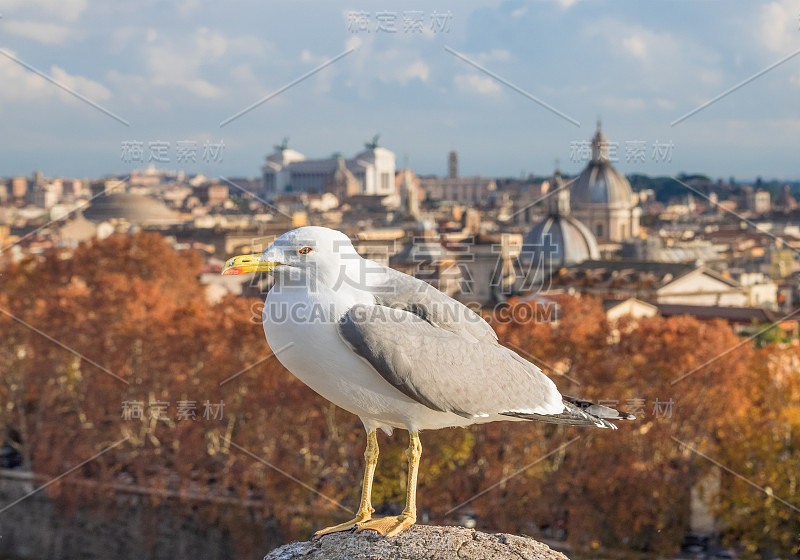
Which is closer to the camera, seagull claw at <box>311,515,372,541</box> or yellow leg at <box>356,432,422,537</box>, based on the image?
yellow leg at <box>356,432,422,537</box>

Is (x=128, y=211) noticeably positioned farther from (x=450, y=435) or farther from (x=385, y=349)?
(x=385, y=349)

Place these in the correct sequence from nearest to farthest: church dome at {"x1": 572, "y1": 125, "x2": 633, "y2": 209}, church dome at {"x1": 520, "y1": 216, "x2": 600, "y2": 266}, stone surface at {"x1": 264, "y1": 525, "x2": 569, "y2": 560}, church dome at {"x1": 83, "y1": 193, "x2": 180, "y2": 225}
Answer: stone surface at {"x1": 264, "y1": 525, "x2": 569, "y2": 560} → church dome at {"x1": 520, "y1": 216, "x2": 600, "y2": 266} → church dome at {"x1": 572, "y1": 125, "x2": 633, "y2": 209} → church dome at {"x1": 83, "y1": 193, "x2": 180, "y2": 225}

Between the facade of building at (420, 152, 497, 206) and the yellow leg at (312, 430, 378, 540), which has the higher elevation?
the facade of building at (420, 152, 497, 206)

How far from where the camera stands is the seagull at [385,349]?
16.8ft

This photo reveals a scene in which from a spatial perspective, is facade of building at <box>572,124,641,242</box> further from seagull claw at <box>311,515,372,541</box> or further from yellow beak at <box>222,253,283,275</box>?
yellow beak at <box>222,253,283,275</box>

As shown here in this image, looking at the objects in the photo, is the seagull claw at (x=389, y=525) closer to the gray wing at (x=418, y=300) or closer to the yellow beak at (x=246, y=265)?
the gray wing at (x=418, y=300)

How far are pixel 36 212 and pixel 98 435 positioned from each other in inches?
3486

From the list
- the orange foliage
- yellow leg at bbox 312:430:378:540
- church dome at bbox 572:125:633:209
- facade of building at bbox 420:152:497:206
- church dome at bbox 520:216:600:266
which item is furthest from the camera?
facade of building at bbox 420:152:497:206

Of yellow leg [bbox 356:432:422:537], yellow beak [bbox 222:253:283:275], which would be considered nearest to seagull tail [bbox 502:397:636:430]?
yellow leg [bbox 356:432:422:537]

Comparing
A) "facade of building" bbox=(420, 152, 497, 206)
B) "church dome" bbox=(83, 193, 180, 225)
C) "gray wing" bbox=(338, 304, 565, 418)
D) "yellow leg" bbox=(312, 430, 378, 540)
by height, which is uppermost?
"facade of building" bbox=(420, 152, 497, 206)

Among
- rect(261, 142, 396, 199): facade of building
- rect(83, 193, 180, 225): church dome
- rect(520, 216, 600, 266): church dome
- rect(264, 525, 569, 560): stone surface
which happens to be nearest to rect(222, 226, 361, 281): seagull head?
rect(264, 525, 569, 560): stone surface

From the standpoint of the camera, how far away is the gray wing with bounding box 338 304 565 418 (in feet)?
16.9

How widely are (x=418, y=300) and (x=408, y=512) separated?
3.72 ft

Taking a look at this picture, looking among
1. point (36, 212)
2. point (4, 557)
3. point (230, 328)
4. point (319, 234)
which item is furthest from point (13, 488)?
point (36, 212)
